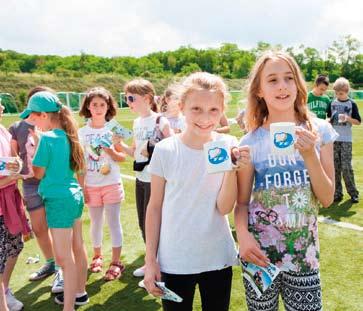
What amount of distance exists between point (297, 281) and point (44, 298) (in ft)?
9.12

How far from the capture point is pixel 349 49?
84.0 metres

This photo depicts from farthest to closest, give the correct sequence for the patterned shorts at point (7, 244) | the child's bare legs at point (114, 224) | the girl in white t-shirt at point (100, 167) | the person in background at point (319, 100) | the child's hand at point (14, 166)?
the person in background at point (319, 100), the child's bare legs at point (114, 224), the girl in white t-shirt at point (100, 167), the patterned shorts at point (7, 244), the child's hand at point (14, 166)

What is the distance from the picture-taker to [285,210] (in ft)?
6.95

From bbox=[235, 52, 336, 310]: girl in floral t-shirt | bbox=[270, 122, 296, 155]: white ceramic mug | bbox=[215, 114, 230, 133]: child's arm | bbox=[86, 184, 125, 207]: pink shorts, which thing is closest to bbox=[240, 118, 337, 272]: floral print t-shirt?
bbox=[235, 52, 336, 310]: girl in floral t-shirt

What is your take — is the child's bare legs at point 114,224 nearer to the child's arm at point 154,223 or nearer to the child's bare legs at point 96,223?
the child's bare legs at point 96,223

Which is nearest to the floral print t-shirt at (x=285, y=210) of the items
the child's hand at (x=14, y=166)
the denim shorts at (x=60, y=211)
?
the denim shorts at (x=60, y=211)

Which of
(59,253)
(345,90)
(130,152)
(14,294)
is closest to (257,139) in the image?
(59,253)

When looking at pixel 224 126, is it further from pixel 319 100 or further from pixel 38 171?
pixel 38 171

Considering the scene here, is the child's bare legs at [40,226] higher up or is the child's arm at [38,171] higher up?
the child's arm at [38,171]

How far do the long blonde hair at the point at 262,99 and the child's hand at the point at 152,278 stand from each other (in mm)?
901

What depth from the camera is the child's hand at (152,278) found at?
217cm

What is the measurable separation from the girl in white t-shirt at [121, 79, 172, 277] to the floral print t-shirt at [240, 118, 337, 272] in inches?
81.2

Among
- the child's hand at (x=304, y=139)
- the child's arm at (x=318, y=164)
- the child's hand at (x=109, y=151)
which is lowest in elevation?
the child's hand at (x=109, y=151)

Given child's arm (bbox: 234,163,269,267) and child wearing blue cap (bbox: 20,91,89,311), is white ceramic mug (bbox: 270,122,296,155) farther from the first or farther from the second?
child wearing blue cap (bbox: 20,91,89,311)
